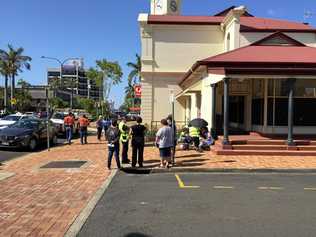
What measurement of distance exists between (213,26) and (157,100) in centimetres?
650

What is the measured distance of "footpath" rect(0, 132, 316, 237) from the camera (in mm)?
6863

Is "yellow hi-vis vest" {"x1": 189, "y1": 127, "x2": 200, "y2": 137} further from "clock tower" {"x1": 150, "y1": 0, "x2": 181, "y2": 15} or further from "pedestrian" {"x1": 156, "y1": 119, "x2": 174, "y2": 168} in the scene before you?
A: "clock tower" {"x1": 150, "y1": 0, "x2": 181, "y2": 15}

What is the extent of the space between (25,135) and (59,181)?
9.27 meters


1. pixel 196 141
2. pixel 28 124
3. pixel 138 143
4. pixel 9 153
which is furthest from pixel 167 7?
pixel 138 143

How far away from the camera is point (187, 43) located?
2991 cm

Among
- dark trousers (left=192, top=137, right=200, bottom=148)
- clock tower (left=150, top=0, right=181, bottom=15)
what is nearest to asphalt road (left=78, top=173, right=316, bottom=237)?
dark trousers (left=192, top=137, right=200, bottom=148)

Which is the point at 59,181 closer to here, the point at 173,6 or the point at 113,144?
the point at 113,144

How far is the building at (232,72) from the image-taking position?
1664 cm

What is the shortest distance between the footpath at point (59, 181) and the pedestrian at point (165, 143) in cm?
35

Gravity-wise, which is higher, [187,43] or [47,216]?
[187,43]

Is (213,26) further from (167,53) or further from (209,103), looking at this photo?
(209,103)

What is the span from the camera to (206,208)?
770cm

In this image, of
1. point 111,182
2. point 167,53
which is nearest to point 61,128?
point 167,53

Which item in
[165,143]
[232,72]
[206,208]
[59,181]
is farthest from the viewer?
[232,72]
